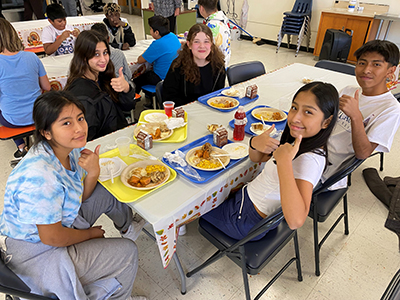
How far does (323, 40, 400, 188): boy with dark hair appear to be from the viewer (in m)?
1.52

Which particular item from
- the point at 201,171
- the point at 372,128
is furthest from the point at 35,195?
the point at 372,128

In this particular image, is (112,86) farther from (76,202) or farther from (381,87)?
(381,87)

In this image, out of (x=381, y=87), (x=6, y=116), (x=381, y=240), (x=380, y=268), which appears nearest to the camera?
(x=381, y=87)

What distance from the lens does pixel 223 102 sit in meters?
2.16

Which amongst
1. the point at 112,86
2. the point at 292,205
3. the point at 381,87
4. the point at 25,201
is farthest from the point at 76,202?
the point at 381,87

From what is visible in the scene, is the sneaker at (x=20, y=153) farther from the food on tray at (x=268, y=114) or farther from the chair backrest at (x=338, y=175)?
the chair backrest at (x=338, y=175)

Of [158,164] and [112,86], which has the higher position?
Answer: [112,86]

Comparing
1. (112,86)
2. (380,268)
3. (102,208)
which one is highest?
(112,86)

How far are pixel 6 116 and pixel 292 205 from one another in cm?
240

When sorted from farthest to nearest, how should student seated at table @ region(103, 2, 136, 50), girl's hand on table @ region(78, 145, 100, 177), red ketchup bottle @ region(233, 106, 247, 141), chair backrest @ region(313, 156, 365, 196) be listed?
student seated at table @ region(103, 2, 136, 50) → red ketchup bottle @ region(233, 106, 247, 141) → chair backrest @ region(313, 156, 365, 196) → girl's hand on table @ region(78, 145, 100, 177)

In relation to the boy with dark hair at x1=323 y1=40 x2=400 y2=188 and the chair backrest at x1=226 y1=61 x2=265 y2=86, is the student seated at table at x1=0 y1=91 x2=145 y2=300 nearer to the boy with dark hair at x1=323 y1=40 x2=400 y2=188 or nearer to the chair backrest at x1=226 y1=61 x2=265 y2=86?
the boy with dark hair at x1=323 y1=40 x2=400 y2=188

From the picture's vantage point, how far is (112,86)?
6.77 ft

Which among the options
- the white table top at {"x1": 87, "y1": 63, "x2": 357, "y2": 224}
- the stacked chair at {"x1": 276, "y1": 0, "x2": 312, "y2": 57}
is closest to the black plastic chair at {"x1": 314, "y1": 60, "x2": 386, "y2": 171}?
the white table top at {"x1": 87, "y1": 63, "x2": 357, "y2": 224}

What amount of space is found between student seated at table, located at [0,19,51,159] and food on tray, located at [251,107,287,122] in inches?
73.8
